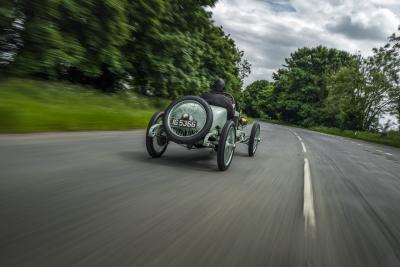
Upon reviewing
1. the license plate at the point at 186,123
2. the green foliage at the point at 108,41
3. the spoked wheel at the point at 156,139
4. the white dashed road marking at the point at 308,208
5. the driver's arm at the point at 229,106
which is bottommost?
the white dashed road marking at the point at 308,208

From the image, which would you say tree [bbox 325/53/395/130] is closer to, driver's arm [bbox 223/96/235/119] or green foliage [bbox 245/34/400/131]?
green foliage [bbox 245/34/400/131]

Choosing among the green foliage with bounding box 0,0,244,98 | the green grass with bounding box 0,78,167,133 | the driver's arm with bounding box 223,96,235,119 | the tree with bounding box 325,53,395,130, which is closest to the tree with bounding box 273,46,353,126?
the tree with bounding box 325,53,395,130

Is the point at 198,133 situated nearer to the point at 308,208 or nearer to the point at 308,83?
the point at 308,208

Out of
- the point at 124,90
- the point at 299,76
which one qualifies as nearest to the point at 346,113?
the point at 299,76

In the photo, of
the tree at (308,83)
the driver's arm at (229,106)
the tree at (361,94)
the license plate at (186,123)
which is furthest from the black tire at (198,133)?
the tree at (308,83)

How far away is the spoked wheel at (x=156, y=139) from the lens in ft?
19.3

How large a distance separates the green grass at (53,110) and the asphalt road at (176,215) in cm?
174

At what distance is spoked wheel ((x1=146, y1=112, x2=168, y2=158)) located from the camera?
5.88m

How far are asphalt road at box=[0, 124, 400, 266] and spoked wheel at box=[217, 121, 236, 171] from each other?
226mm

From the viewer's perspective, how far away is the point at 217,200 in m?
4.00

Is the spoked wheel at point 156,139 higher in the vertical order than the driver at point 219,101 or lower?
lower

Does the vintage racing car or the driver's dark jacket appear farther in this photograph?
the driver's dark jacket

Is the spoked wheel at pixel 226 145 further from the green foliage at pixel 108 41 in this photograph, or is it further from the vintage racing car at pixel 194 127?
the green foliage at pixel 108 41

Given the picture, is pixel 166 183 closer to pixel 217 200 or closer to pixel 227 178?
pixel 217 200
